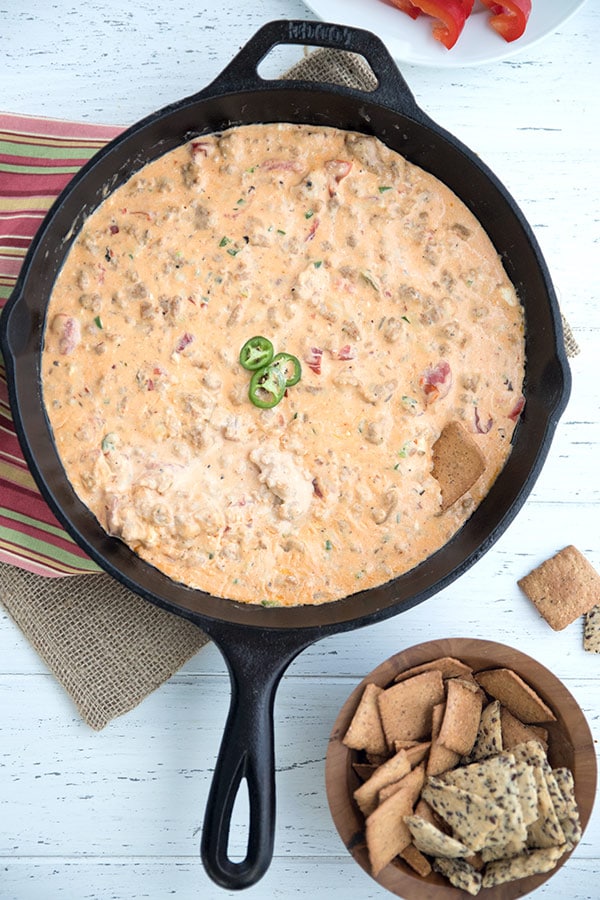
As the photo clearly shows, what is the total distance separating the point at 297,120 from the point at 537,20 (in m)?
0.88

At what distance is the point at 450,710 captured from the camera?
9.10ft

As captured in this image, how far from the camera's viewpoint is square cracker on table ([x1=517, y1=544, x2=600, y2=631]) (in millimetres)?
3033

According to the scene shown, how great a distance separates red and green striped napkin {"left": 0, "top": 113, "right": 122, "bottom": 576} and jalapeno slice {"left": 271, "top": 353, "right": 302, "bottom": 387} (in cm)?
79

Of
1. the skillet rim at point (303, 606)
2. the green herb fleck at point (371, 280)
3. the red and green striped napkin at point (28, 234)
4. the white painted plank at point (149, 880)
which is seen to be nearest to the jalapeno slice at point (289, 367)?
the green herb fleck at point (371, 280)

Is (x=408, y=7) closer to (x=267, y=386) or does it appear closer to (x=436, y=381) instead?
(x=436, y=381)

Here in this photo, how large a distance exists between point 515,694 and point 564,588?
1.27 feet

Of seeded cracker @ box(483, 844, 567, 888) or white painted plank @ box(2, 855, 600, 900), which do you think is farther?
white painted plank @ box(2, 855, 600, 900)

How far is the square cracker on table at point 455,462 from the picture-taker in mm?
2734

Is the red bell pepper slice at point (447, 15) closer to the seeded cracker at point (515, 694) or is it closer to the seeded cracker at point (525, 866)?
the seeded cracker at point (515, 694)

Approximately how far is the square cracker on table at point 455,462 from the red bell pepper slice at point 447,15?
1234 millimetres

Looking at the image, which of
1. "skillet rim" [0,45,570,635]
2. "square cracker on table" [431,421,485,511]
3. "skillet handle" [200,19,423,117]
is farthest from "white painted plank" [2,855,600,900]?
"skillet handle" [200,19,423,117]

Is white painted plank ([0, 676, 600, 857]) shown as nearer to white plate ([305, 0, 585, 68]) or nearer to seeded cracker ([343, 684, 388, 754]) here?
seeded cracker ([343, 684, 388, 754])

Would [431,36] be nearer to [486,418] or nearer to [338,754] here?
[486,418]

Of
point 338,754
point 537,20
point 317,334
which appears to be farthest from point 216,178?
point 338,754
